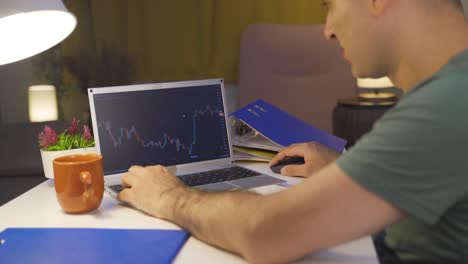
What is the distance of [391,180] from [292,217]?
5.2 inches

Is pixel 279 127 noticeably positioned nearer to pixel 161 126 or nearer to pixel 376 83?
pixel 161 126

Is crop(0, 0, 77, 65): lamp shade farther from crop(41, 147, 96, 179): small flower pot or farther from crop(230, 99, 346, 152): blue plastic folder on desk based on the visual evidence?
crop(230, 99, 346, 152): blue plastic folder on desk

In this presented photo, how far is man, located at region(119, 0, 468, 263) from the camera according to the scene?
23.0 inches

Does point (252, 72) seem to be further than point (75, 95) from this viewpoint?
No

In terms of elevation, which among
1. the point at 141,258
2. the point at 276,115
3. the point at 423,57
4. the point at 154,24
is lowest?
the point at 141,258

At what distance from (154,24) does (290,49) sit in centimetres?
89

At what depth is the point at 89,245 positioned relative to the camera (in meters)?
0.71

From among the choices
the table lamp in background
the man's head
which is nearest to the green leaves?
the man's head

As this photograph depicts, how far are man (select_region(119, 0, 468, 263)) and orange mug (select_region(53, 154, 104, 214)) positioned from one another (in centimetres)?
12

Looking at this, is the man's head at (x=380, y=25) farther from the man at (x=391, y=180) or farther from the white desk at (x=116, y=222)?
the white desk at (x=116, y=222)

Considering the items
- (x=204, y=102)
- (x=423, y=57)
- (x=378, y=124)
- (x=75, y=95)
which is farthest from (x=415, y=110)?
(x=75, y=95)

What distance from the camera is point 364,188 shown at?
23.1 inches

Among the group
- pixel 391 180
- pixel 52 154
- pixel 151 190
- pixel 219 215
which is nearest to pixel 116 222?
pixel 151 190

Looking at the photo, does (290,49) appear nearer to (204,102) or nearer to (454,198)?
(204,102)
